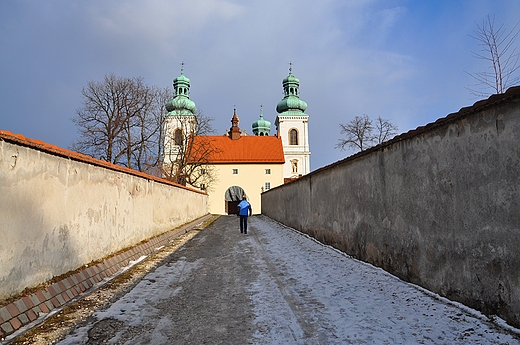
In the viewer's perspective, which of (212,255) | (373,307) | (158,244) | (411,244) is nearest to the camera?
(373,307)

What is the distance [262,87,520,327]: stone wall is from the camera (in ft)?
11.0

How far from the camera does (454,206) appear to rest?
13.6 ft

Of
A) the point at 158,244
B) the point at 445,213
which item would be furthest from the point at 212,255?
the point at 445,213

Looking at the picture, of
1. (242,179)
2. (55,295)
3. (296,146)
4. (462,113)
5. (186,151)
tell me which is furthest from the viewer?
(296,146)

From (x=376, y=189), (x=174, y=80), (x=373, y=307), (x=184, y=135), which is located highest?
Result: (x=174, y=80)

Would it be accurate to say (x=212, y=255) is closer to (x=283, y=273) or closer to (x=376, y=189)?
(x=283, y=273)

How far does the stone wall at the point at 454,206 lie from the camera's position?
11.0 ft

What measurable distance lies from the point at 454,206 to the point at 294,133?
184 ft

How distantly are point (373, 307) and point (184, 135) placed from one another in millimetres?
32729

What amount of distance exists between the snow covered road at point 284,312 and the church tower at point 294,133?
5109cm

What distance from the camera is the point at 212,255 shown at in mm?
8633

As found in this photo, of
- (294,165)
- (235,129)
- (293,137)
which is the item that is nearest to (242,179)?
(235,129)

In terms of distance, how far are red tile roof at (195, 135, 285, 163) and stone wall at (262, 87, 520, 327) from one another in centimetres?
3586

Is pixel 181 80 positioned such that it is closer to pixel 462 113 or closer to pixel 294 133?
pixel 294 133
